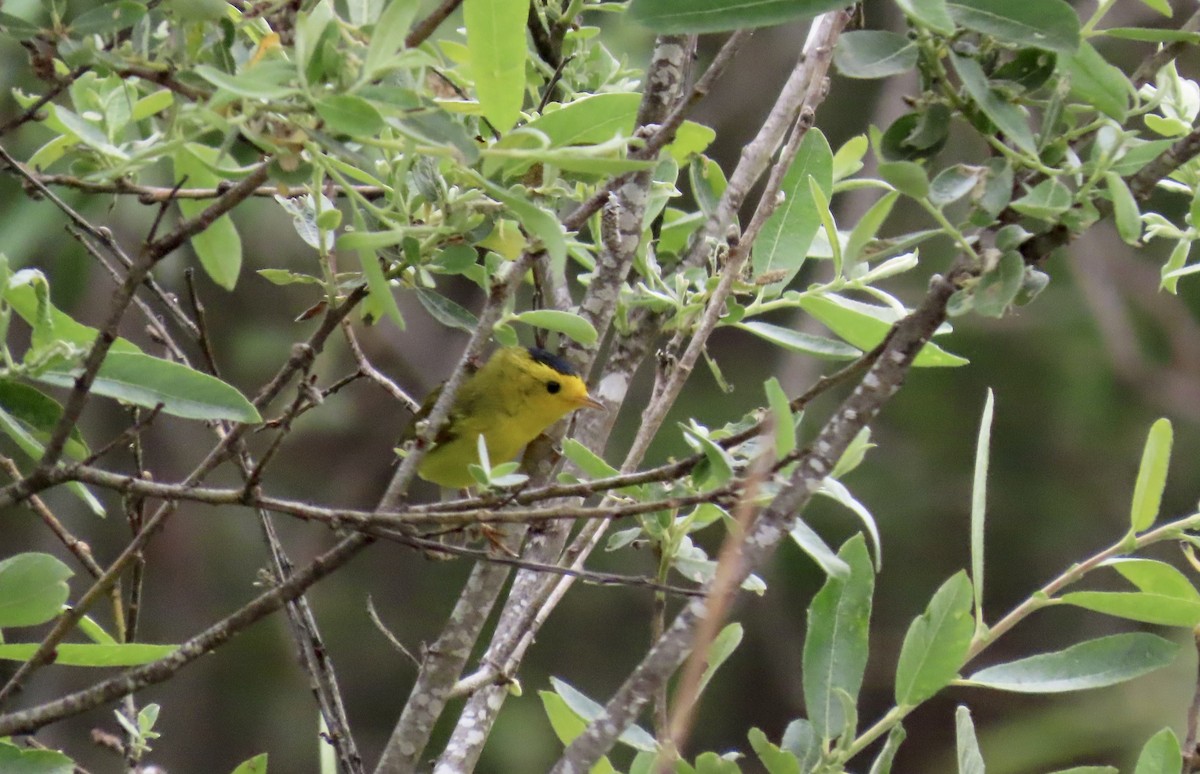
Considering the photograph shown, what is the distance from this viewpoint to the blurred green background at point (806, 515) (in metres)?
8.21

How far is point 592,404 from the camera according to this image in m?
3.03

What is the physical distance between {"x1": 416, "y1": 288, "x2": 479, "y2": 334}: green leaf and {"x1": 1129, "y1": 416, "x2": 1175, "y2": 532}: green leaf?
1.21 metres

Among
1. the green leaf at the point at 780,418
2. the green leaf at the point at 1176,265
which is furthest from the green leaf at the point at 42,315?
the green leaf at the point at 1176,265

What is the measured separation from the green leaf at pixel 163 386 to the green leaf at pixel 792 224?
40.5 inches

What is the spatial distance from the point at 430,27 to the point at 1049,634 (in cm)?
901

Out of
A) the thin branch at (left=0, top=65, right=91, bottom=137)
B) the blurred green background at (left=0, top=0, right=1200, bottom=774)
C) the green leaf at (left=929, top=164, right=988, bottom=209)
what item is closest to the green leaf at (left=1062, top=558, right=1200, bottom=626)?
the green leaf at (left=929, top=164, right=988, bottom=209)

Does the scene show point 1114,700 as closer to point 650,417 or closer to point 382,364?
point 382,364

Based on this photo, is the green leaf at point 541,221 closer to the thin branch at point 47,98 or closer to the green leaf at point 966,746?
the thin branch at point 47,98

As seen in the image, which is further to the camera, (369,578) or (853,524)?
(369,578)

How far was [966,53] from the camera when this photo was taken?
1674 millimetres

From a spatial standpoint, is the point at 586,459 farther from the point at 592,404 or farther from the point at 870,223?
the point at 592,404

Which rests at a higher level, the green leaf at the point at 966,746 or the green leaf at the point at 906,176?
the green leaf at the point at 906,176

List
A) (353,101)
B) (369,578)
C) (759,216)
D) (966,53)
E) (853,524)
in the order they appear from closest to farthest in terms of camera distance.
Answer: (353,101) → (966,53) → (759,216) → (853,524) → (369,578)

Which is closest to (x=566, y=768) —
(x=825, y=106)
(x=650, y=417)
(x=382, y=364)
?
(x=650, y=417)
